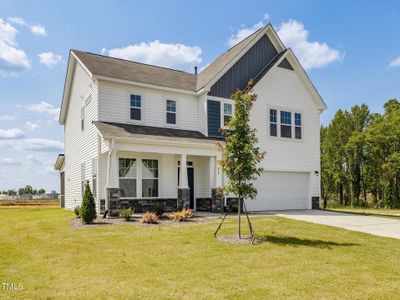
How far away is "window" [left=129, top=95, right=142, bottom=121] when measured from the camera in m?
17.6

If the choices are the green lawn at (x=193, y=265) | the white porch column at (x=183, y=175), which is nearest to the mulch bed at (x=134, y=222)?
the green lawn at (x=193, y=265)

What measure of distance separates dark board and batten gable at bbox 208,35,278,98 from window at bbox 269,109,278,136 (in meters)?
2.25

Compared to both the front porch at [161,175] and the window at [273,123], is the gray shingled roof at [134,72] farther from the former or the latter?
the window at [273,123]

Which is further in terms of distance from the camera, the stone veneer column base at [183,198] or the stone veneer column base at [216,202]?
the stone veneer column base at [216,202]

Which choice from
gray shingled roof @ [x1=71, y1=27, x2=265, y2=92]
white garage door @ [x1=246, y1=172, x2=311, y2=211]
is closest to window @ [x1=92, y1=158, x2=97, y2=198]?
gray shingled roof @ [x1=71, y1=27, x2=265, y2=92]

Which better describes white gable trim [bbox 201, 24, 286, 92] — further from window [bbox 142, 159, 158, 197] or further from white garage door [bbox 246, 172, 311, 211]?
white garage door [bbox 246, 172, 311, 211]

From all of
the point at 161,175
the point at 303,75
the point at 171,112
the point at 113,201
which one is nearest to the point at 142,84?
the point at 171,112

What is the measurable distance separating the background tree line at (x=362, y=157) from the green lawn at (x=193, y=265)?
24.6 metres

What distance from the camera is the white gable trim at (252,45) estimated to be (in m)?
19.0

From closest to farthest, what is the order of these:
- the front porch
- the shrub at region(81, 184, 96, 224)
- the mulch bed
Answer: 1. the mulch bed
2. the shrub at region(81, 184, 96, 224)
3. the front porch

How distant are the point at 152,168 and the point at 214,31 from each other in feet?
23.8

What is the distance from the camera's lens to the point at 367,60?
2025 centimetres

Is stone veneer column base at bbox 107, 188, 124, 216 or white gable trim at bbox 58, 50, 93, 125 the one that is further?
white gable trim at bbox 58, 50, 93, 125

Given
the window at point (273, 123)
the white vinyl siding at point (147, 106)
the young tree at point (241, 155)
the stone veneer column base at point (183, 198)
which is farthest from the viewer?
the window at point (273, 123)
